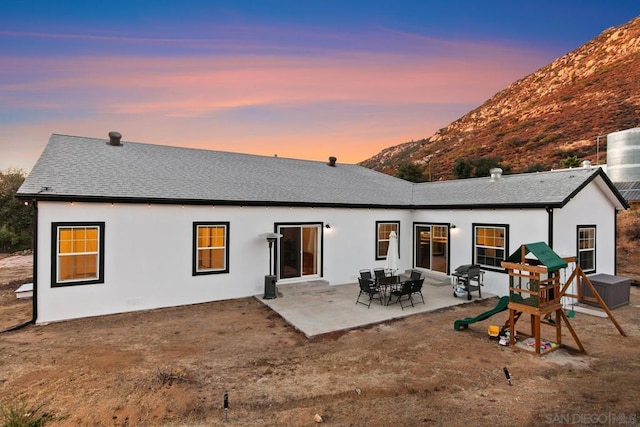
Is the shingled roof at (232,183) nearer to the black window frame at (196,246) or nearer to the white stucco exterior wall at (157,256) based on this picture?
the white stucco exterior wall at (157,256)

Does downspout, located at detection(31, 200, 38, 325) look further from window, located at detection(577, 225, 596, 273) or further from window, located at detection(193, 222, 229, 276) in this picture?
window, located at detection(577, 225, 596, 273)

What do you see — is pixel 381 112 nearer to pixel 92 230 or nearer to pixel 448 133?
pixel 92 230

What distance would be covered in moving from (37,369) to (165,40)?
1461 centimetres

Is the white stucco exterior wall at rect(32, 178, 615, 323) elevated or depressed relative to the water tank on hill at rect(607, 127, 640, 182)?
depressed

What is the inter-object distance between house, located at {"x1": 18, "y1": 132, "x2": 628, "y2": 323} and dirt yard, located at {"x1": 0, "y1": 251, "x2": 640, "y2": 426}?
1534 millimetres

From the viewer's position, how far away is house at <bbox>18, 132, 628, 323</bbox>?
8.65 metres

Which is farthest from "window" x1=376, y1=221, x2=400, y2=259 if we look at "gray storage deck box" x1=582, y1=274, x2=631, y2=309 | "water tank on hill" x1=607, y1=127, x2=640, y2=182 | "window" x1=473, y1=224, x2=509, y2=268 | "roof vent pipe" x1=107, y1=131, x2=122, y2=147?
"water tank on hill" x1=607, y1=127, x2=640, y2=182

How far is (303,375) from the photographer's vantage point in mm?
5527

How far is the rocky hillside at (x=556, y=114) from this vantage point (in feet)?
133

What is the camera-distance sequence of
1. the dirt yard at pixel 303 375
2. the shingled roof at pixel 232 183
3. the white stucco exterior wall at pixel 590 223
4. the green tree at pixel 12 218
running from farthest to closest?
the green tree at pixel 12 218, the white stucco exterior wall at pixel 590 223, the shingled roof at pixel 232 183, the dirt yard at pixel 303 375

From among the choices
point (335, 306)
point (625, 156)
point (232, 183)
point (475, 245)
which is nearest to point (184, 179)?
point (232, 183)

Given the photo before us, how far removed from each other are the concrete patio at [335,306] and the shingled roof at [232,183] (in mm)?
3184

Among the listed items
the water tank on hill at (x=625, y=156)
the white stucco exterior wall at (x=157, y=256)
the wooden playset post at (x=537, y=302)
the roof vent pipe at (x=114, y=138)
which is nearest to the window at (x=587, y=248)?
the wooden playset post at (x=537, y=302)

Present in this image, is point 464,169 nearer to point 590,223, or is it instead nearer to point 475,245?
point 590,223
